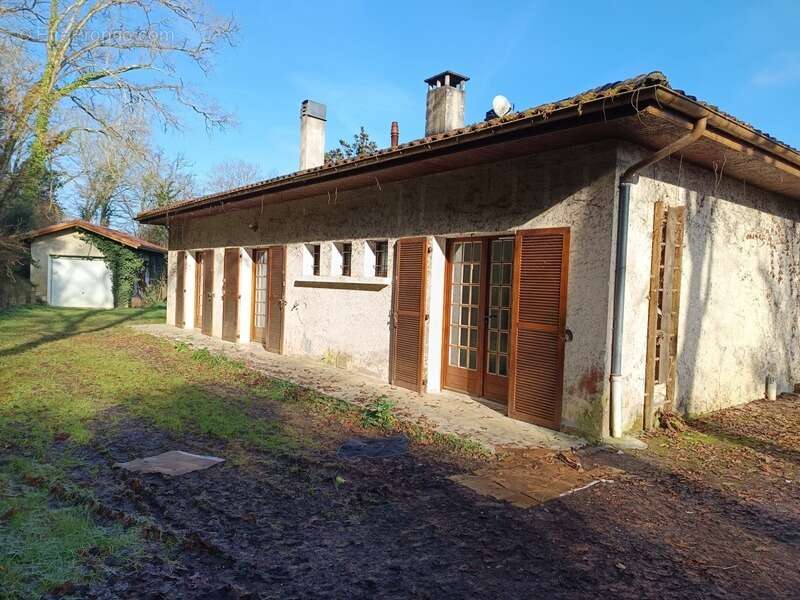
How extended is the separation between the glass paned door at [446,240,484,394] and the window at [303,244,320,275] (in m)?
3.57

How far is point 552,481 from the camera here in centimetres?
421

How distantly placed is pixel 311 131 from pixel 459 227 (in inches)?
257

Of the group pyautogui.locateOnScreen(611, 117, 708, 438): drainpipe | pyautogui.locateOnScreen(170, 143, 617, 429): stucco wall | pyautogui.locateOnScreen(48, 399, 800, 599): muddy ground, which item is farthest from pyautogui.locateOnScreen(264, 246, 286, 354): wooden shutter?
pyautogui.locateOnScreen(611, 117, 708, 438): drainpipe

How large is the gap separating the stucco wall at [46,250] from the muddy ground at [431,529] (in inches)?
775

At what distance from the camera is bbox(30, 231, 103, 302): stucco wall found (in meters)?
21.1

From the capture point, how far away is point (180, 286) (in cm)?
1473

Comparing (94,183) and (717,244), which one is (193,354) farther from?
(94,183)

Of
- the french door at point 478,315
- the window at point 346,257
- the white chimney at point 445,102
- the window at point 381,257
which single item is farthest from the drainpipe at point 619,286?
the window at point 346,257

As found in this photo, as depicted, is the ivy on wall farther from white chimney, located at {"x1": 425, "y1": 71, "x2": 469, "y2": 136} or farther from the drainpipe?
the drainpipe

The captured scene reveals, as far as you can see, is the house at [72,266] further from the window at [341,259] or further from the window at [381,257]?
the window at [381,257]

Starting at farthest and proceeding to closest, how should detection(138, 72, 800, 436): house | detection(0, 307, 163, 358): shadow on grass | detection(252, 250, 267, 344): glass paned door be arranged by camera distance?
detection(252, 250, 267, 344): glass paned door, detection(0, 307, 163, 358): shadow on grass, detection(138, 72, 800, 436): house

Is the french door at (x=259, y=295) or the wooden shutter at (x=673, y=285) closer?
the wooden shutter at (x=673, y=285)

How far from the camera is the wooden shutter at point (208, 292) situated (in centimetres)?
1305

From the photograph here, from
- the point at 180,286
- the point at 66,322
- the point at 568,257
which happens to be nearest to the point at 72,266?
the point at 66,322
